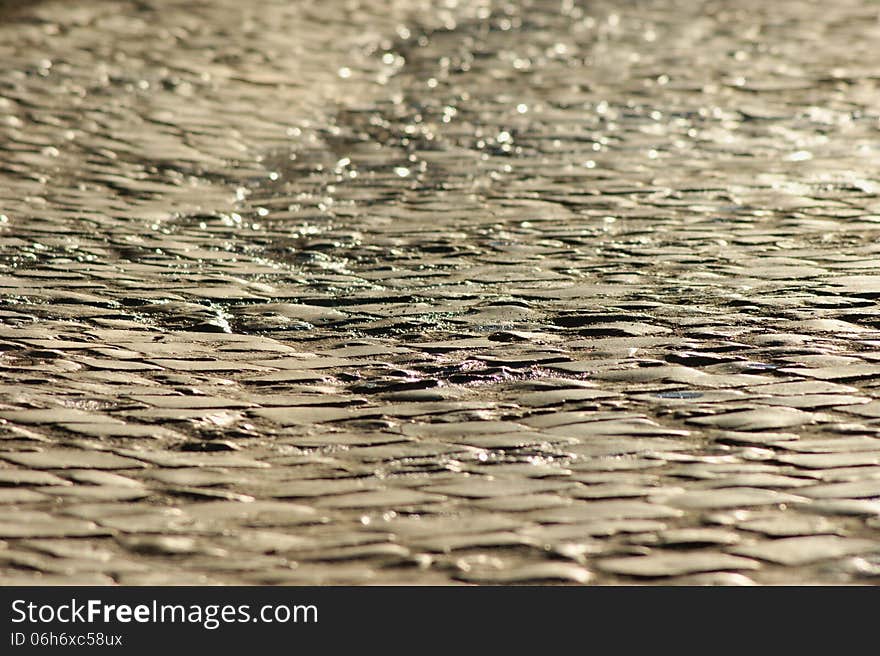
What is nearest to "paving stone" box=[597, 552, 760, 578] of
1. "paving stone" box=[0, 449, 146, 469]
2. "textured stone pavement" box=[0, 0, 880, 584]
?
"textured stone pavement" box=[0, 0, 880, 584]

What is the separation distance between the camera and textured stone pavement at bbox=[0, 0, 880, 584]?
4195mm

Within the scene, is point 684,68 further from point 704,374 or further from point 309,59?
point 704,374

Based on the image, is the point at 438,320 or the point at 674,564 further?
the point at 438,320

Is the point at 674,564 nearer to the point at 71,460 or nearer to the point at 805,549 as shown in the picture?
the point at 805,549

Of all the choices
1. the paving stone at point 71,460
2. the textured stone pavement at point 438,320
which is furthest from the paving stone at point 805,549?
the paving stone at point 71,460

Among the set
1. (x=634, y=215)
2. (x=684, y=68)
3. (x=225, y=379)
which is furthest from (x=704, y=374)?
(x=684, y=68)

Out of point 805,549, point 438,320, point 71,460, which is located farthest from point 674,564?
point 438,320

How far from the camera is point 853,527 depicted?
419cm

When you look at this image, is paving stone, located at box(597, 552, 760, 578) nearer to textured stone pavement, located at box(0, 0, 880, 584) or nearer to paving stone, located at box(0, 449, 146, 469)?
textured stone pavement, located at box(0, 0, 880, 584)

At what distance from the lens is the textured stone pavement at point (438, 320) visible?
420cm

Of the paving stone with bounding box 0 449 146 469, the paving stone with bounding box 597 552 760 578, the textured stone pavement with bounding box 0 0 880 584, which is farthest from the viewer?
the paving stone with bounding box 0 449 146 469

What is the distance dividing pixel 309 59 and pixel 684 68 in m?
3.08

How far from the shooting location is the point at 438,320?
608cm

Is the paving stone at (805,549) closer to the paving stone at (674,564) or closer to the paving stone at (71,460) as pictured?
the paving stone at (674,564)
